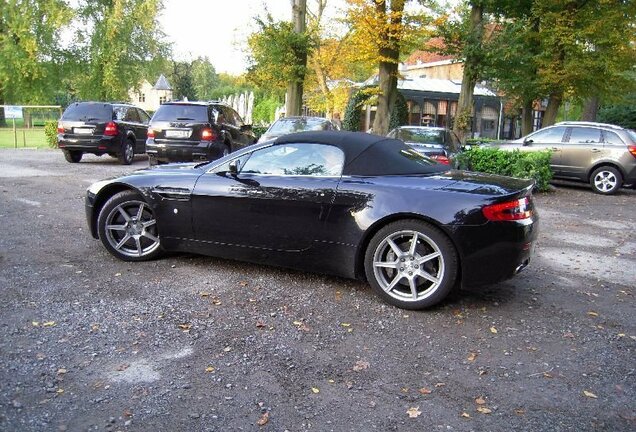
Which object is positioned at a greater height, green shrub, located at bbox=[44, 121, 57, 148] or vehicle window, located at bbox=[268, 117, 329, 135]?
vehicle window, located at bbox=[268, 117, 329, 135]

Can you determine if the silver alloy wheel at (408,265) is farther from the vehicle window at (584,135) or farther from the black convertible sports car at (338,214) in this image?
the vehicle window at (584,135)

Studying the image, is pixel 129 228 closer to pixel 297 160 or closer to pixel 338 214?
pixel 297 160

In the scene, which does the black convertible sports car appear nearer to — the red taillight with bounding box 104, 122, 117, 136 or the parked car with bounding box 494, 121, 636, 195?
the parked car with bounding box 494, 121, 636, 195

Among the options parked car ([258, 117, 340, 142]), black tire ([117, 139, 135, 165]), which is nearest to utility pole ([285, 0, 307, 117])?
parked car ([258, 117, 340, 142])

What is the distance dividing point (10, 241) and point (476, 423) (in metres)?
5.72

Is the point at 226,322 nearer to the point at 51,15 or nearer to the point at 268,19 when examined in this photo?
the point at 268,19

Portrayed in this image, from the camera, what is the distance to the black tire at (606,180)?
12797mm

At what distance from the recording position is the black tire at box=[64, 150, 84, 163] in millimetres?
15414

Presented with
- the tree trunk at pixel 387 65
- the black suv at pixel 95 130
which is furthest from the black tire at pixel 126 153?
the tree trunk at pixel 387 65

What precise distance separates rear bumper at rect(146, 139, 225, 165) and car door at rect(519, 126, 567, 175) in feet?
26.3

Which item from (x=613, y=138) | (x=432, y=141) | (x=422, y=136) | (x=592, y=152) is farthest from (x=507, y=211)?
(x=613, y=138)

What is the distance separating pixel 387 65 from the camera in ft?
61.6

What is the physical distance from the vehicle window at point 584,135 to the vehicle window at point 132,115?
12.1 metres

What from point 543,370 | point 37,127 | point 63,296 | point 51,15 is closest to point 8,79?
point 51,15
